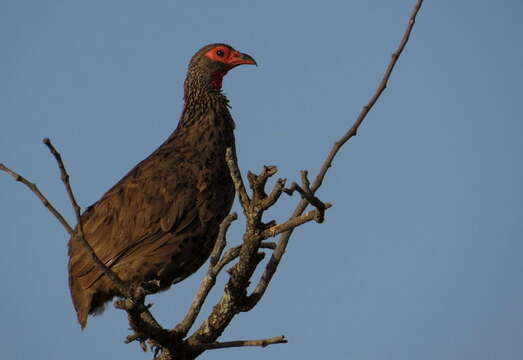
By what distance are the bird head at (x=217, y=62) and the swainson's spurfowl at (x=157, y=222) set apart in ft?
3.43

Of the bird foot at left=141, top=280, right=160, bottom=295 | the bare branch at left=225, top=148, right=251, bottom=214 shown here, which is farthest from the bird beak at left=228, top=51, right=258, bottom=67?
the bare branch at left=225, top=148, right=251, bottom=214

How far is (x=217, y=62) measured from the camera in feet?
24.9

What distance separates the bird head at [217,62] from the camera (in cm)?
757

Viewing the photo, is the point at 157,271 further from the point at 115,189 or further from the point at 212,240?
the point at 115,189

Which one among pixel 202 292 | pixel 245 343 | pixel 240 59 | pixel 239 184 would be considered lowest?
pixel 245 343

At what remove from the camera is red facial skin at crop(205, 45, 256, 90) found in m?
7.55

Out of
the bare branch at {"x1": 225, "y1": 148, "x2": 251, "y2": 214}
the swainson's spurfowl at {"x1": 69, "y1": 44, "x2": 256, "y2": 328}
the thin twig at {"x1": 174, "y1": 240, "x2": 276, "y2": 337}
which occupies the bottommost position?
the thin twig at {"x1": 174, "y1": 240, "x2": 276, "y2": 337}

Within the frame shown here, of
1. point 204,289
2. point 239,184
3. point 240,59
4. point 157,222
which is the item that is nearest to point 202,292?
point 204,289

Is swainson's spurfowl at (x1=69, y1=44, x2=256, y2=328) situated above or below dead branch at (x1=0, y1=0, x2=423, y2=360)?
above

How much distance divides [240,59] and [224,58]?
0.60ft

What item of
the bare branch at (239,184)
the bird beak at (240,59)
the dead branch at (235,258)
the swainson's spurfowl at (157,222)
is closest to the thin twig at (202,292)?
the dead branch at (235,258)

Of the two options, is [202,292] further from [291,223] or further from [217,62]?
[217,62]

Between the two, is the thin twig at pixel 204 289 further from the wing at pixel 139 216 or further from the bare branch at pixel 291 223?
the wing at pixel 139 216

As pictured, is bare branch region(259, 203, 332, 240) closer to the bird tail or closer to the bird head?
the bird tail
